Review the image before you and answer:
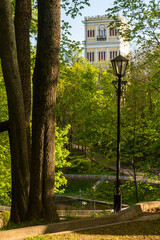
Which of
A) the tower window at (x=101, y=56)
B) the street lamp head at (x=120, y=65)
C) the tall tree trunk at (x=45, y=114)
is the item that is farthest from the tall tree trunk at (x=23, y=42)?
the tower window at (x=101, y=56)

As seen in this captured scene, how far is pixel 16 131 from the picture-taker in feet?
22.8

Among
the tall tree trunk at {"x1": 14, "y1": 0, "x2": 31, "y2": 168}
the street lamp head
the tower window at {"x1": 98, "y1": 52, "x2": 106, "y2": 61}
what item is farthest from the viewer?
the tower window at {"x1": 98, "y1": 52, "x2": 106, "y2": 61}

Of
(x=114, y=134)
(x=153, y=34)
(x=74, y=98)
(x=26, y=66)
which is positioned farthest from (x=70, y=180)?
(x=26, y=66)

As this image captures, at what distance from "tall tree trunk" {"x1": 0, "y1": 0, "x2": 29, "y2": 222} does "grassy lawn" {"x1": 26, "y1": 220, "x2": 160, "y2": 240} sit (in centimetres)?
149

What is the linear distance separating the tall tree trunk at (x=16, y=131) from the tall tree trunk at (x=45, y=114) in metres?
0.20

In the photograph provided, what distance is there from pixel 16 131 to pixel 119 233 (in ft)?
9.39

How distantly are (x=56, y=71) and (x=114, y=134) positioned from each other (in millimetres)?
9629

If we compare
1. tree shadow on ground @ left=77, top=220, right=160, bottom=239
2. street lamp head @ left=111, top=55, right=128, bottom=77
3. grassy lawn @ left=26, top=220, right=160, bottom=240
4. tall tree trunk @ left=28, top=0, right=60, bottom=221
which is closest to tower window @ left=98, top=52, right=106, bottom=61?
street lamp head @ left=111, top=55, right=128, bottom=77

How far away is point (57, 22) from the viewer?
727 centimetres

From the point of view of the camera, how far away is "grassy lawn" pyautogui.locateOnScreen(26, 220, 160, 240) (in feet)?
18.6

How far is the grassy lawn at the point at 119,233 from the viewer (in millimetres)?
5681

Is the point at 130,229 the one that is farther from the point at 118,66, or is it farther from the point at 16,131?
the point at 118,66

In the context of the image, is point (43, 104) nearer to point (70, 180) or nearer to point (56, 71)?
point (56, 71)

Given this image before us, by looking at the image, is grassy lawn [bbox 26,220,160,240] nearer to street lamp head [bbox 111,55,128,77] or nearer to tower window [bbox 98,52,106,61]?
street lamp head [bbox 111,55,128,77]
